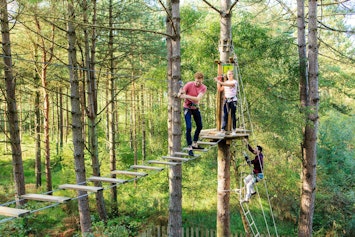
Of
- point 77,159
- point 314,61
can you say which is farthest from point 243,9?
point 77,159

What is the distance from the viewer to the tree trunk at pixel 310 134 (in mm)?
8016

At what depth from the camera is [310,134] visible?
27.3 ft

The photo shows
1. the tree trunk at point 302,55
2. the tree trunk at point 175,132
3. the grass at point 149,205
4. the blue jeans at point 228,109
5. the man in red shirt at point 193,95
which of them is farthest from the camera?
the grass at point 149,205

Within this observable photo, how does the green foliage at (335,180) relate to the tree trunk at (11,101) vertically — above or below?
below

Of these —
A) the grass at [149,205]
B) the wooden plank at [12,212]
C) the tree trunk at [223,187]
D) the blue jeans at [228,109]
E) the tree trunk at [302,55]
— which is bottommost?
the grass at [149,205]

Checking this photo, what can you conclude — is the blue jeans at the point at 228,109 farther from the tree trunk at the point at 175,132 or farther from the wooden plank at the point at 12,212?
the wooden plank at the point at 12,212

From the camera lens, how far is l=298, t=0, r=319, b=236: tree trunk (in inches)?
316

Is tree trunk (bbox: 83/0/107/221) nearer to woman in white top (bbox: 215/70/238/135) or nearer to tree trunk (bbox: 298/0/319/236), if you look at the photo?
woman in white top (bbox: 215/70/238/135)

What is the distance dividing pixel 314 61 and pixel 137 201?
341 inches

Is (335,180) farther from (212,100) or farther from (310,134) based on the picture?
(212,100)

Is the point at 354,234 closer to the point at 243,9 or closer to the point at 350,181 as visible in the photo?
the point at 350,181

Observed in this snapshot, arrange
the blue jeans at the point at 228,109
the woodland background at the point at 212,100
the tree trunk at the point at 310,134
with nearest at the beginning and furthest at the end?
1. the blue jeans at the point at 228,109
2. the tree trunk at the point at 310,134
3. the woodland background at the point at 212,100

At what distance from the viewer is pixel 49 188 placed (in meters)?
12.9

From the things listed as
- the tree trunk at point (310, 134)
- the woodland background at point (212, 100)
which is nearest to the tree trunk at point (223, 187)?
the woodland background at point (212, 100)
